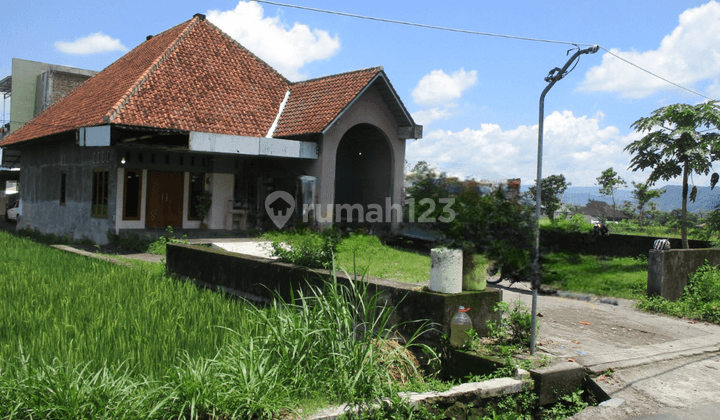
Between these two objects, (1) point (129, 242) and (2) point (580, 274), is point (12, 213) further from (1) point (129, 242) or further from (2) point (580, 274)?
(2) point (580, 274)

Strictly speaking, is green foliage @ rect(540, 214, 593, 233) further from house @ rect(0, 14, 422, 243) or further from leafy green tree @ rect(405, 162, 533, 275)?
house @ rect(0, 14, 422, 243)

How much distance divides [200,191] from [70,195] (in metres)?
4.43

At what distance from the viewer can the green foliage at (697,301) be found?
8336 mm

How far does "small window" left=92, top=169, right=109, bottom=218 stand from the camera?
50.2ft

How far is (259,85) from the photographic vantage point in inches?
716

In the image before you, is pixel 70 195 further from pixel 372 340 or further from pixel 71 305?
pixel 372 340

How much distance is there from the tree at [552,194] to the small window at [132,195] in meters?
14.3

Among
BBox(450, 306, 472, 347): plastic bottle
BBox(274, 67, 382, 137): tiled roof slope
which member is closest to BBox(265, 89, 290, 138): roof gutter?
BBox(274, 67, 382, 137): tiled roof slope

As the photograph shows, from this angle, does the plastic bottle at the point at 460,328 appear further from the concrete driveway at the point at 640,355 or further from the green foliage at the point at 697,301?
the green foliage at the point at 697,301

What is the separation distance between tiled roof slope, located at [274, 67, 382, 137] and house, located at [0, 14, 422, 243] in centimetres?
5

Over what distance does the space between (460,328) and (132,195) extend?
12.4 metres

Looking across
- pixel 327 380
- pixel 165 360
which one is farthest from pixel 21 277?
pixel 327 380
